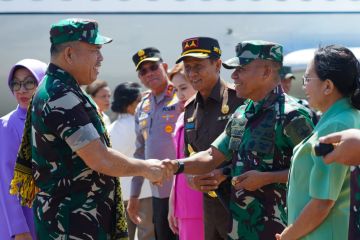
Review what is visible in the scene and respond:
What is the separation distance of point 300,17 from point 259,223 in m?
5.91

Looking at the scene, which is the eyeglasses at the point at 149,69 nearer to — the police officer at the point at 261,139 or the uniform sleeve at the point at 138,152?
the uniform sleeve at the point at 138,152

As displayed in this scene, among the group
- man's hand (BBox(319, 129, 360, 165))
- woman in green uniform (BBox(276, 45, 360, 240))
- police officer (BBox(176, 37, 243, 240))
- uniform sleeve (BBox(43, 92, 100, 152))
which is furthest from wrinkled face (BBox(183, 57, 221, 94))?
man's hand (BBox(319, 129, 360, 165))

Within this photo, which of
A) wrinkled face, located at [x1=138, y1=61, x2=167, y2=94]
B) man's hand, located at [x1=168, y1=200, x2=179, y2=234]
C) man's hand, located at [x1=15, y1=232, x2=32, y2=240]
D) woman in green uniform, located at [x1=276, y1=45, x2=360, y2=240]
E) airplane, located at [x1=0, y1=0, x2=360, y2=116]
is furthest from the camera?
airplane, located at [x1=0, y1=0, x2=360, y2=116]

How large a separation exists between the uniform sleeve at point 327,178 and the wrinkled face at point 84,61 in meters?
1.33

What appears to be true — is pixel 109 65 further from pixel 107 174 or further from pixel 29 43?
pixel 107 174

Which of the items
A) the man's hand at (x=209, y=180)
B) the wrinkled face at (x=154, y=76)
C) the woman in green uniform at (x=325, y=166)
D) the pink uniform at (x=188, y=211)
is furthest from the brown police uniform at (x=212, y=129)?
the woman in green uniform at (x=325, y=166)

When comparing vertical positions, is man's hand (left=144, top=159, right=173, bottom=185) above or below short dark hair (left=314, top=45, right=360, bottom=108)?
below

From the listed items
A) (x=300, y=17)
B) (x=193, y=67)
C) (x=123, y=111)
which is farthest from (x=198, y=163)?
(x=300, y=17)

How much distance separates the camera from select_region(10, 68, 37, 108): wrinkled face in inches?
169

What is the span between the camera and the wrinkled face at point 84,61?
3.46 m

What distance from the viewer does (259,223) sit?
3.67 meters

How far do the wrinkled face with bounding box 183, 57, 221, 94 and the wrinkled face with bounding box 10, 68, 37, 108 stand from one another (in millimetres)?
1035

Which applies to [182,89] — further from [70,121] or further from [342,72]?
[342,72]

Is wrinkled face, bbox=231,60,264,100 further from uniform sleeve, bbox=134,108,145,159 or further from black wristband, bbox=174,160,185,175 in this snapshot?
uniform sleeve, bbox=134,108,145,159
